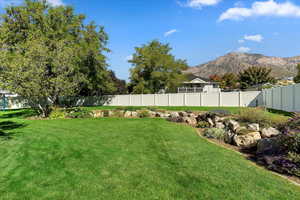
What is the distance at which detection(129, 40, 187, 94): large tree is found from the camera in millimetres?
Answer: 25234

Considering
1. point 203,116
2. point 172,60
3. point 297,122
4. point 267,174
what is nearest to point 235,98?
point 203,116

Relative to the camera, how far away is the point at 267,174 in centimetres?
414

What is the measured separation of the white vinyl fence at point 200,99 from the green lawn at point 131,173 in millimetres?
13182

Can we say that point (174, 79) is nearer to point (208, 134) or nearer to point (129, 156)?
point (208, 134)

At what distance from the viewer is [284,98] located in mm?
12516

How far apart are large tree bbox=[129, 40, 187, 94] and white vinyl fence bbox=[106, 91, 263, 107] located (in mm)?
2717

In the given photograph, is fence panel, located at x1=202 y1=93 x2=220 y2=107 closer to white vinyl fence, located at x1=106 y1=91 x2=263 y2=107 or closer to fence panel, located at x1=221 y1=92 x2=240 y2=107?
white vinyl fence, located at x1=106 y1=91 x2=263 y2=107

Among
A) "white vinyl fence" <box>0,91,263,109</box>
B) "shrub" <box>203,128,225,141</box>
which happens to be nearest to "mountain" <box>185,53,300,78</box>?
"white vinyl fence" <box>0,91,263,109</box>

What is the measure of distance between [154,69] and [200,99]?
8.54 m

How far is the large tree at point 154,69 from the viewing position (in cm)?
2523

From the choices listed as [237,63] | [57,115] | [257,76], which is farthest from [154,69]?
[237,63]

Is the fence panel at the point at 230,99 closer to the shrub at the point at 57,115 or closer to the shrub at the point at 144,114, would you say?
the shrub at the point at 144,114

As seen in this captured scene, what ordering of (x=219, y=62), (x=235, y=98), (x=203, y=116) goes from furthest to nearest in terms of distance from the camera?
1. (x=219, y=62)
2. (x=235, y=98)
3. (x=203, y=116)

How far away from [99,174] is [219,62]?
136183mm
